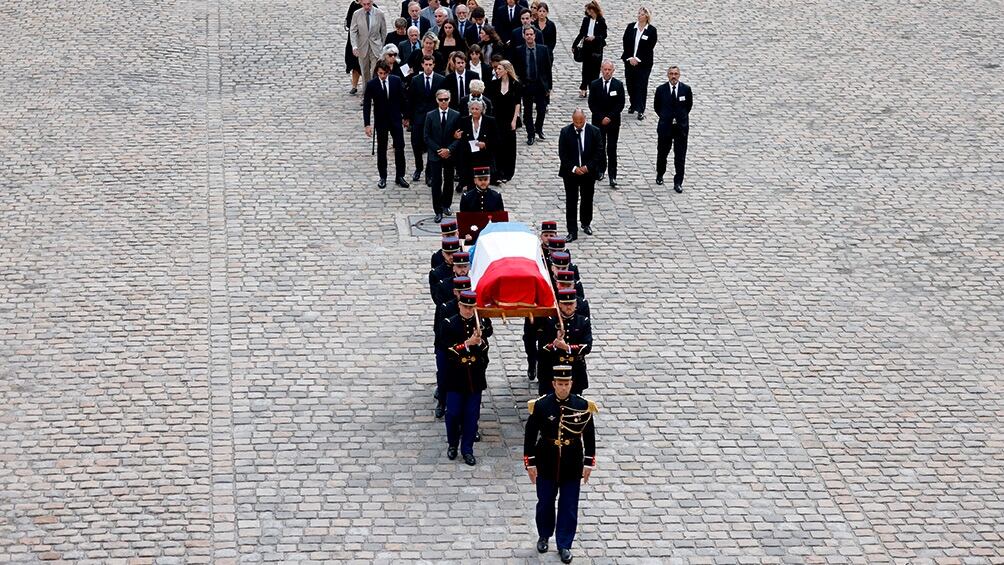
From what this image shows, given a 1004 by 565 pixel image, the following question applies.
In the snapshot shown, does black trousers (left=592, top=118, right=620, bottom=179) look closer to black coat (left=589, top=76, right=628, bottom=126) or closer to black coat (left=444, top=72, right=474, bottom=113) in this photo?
black coat (left=589, top=76, right=628, bottom=126)

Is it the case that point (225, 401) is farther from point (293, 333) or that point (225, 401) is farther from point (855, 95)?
point (855, 95)

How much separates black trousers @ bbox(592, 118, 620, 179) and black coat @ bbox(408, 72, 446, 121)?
6.76ft

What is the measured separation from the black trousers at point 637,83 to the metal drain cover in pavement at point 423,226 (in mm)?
4776

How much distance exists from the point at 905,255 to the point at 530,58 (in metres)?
5.78

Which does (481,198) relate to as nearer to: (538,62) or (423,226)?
(423,226)

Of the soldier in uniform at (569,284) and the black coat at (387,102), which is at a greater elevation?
the black coat at (387,102)

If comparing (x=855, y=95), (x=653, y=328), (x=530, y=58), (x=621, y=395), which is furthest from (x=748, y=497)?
(x=855, y=95)

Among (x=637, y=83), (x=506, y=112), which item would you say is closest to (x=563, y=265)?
(x=506, y=112)

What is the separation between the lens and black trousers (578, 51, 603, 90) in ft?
70.0

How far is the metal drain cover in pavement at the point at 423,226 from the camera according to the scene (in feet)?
56.1

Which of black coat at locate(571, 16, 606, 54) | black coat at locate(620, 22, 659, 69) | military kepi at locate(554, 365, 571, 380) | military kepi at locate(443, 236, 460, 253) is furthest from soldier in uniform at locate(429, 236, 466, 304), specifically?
black coat at locate(571, 16, 606, 54)

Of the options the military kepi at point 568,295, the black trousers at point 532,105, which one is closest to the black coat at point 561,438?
the military kepi at point 568,295

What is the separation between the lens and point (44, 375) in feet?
44.5

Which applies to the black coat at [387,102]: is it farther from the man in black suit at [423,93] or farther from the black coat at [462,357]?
the black coat at [462,357]
